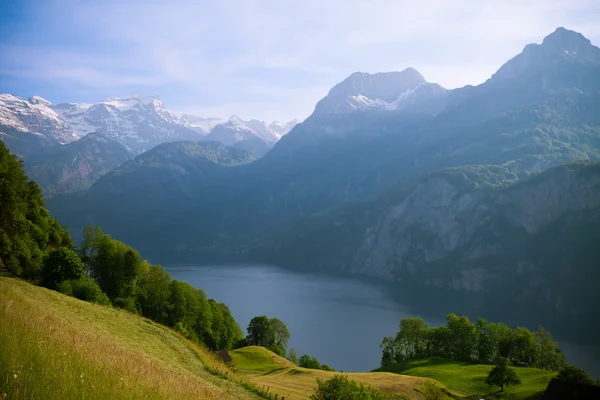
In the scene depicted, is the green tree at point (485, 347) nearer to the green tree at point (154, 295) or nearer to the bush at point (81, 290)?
the green tree at point (154, 295)

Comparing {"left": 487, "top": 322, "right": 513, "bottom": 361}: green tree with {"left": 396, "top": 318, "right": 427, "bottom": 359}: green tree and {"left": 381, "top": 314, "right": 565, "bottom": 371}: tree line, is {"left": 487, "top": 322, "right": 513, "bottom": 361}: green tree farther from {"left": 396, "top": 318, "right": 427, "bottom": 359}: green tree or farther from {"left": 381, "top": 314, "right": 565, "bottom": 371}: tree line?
{"left": 396, "top": 318, "right": 427, "bottom": 359}: green tree

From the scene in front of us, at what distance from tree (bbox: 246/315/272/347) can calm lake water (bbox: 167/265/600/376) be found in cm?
2150

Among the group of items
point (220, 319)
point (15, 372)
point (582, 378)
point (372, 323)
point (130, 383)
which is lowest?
point (372, 323)

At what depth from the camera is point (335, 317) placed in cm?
14312

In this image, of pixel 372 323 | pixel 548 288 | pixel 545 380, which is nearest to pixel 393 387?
pixel 545 380

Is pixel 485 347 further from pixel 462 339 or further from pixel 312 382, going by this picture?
pixel 312 382

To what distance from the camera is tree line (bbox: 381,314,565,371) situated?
75.3m

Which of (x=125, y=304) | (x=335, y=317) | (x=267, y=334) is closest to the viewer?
(x=125, y=304)

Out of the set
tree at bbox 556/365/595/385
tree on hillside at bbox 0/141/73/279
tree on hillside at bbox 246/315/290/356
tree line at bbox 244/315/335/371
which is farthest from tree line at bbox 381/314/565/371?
tree on hillside at bbox 0/141/73/279

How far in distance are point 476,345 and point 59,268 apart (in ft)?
242

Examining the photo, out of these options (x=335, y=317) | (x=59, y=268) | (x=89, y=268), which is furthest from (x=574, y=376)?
(x=335, y=317)

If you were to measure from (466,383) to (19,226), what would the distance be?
2321 inches

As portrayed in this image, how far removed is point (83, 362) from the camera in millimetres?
10805

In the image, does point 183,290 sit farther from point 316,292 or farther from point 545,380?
point 316,292
